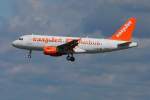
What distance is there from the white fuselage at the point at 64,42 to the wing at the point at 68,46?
1.75 m

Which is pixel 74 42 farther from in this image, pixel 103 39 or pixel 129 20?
pixel 129 20

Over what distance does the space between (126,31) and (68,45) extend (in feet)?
64.7

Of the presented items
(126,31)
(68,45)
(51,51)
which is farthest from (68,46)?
(126,31)

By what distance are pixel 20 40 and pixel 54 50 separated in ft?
28.3

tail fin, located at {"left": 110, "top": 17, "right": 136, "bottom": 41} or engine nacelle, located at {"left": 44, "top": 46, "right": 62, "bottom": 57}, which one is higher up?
tail fin, located at {"left": 110, "top": 17, "right": 136, "bottom": 41}

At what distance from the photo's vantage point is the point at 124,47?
165 meters

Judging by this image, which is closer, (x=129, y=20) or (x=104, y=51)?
(x=104, y=51)

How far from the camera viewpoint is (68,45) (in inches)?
6417

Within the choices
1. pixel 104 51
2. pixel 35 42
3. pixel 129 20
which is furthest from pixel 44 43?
pixel 129 20

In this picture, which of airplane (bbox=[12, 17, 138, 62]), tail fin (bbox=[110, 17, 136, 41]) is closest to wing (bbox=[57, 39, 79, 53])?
airplane (bbox=[12, 17, 138, 62])

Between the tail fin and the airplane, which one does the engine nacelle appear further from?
the tail fin

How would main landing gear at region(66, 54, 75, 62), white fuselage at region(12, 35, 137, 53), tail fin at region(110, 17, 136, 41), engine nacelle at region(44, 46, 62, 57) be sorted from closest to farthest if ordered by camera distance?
engine nacelle at region(44, 46, 62, 57)
main landing gear at region(66, 54, 75, 62)
white fuselage at region(12, 35, 137, 53)
tail fin at region(110, 17, 136, 41)

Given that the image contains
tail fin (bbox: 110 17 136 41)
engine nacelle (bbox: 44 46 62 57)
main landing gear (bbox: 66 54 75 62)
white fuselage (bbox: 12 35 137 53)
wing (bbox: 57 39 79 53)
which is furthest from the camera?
tail fin (bbox: 110 17 136 41)

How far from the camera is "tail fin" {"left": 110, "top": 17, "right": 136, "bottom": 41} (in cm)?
17400
